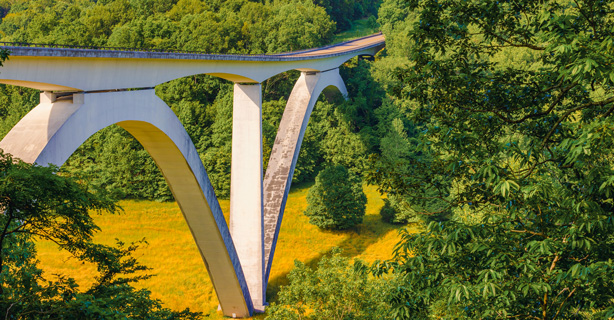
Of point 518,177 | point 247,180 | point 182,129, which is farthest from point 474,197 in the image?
point 247,180

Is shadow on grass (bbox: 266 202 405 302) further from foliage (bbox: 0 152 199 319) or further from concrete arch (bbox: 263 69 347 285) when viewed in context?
foliage (bbox: 0 152 199 319)

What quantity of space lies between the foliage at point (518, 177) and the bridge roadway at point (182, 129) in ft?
27.4

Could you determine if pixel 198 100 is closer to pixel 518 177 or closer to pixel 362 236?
pixel 362 236

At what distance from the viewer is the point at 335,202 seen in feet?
131

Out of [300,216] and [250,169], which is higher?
[250,169]

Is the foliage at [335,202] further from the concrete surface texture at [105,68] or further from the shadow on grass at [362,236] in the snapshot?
the concrete surface texture at [105,68]

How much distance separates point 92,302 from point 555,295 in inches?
271

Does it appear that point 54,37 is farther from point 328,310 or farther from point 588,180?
point 588,180

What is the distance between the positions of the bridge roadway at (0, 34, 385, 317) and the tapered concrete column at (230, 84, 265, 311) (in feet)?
0.16

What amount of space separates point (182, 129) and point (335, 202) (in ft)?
71.4

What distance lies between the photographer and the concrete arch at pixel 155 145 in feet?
42.6

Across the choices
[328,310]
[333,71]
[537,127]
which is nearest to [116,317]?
[537,127]

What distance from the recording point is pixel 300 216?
4250cm

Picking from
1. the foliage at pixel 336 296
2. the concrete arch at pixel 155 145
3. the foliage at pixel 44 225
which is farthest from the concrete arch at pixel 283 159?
the foliage at pixel 44 225
